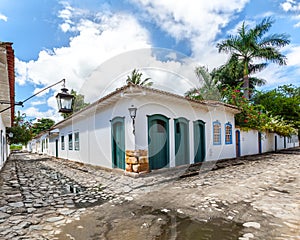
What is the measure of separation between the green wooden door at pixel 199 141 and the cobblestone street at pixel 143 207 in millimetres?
3559

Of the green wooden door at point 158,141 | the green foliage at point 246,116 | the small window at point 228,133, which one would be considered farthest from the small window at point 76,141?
the green foliage at point 246,116

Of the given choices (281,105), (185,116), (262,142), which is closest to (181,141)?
(185,116)

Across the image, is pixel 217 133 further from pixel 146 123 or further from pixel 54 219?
pixel 54 219

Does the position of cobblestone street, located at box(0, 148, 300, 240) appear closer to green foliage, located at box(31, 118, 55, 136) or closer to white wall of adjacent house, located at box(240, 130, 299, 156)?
white wall of adjacent house, located at box(240, 130, 299, 156)

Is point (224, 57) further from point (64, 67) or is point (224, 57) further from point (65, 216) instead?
point (65, 216)

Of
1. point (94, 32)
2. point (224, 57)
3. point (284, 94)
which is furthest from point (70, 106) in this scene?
point (284, 94)

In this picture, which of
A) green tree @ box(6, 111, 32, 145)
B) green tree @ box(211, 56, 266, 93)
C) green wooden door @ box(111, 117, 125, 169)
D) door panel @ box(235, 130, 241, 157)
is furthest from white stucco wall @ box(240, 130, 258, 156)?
green tree @ box(6, 111, 32, 145)

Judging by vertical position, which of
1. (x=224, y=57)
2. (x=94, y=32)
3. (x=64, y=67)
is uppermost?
(x=224, y=57)

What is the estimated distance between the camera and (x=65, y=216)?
366cm

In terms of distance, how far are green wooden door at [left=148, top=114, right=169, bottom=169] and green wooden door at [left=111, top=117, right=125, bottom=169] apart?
1089 millimetres

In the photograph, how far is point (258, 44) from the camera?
61.9 ft

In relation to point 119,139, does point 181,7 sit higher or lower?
higher

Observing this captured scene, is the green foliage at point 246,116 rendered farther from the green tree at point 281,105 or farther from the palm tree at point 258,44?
the green tree at point 281,105

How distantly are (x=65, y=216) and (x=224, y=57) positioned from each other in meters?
21.0
